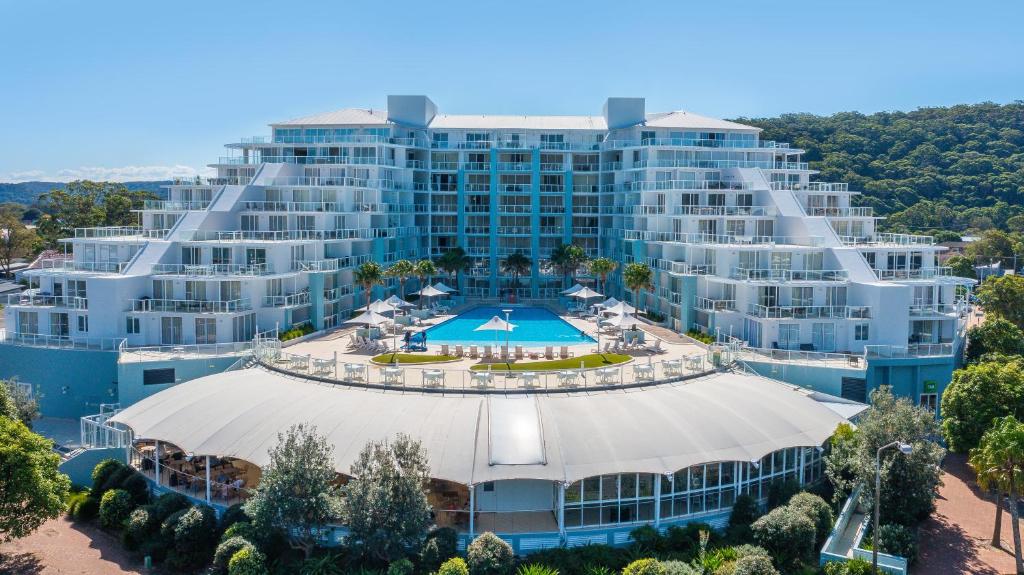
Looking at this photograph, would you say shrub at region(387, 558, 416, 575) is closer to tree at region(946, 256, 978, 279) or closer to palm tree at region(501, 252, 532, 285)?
palm tree at region(501, 252, 532, 285)

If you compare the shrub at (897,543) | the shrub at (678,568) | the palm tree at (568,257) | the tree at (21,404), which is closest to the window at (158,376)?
the tree at (21,404)

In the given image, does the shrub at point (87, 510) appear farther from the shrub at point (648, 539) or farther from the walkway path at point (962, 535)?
the walkway path at point (962, 535)

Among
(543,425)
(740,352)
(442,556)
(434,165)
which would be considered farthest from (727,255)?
(434,165)

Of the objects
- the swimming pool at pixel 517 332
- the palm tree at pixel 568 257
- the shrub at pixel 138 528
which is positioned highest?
the palm tree at pixel 568 257

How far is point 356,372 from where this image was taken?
35.9 meters

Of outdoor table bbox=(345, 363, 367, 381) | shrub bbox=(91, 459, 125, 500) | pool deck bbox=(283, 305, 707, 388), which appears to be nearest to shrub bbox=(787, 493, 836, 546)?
pool deck bbox=(283, 305, 707, 388)

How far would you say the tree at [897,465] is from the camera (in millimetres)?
30297

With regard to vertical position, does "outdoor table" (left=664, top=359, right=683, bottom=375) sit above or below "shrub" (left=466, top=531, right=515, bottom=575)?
above

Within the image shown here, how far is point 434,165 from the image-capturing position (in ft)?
255

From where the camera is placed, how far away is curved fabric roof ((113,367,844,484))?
95.0 feet

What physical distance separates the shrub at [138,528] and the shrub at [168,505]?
0.23 meters

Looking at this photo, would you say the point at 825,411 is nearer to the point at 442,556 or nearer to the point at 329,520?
the point at 442,556

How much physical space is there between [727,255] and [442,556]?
30.7m

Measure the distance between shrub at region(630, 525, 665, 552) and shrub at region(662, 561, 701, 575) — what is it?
209 cm
